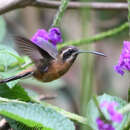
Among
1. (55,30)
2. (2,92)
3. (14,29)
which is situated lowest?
(14,29)

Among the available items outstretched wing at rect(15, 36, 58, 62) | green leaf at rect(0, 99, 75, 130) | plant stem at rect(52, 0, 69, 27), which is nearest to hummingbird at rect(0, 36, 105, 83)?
outstretched wing at rect(15, 36, 58, 62)

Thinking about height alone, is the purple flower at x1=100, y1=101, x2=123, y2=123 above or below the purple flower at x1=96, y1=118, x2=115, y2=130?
above

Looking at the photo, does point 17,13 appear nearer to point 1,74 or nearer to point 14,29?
point 14,29

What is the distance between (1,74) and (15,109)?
31cm

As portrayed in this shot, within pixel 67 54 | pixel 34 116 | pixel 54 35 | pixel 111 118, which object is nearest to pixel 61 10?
pixel 54 35

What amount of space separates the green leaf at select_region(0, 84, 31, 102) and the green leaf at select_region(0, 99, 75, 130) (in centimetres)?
23

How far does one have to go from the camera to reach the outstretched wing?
156 cm

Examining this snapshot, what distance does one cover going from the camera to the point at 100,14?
425 centimetres

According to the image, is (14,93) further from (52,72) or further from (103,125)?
(103,125)

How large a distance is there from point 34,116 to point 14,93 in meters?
0.32

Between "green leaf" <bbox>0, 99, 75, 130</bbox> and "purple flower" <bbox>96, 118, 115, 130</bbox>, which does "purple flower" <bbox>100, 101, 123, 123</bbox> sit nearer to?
"purple flower" <bbox>96, 118, 115, 130</bbox>

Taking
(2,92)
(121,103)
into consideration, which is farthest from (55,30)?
(121,103)

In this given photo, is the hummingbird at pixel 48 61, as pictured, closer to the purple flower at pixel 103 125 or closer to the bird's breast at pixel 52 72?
the bird's breast at pixel 52 72

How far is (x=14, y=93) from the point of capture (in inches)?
61.1
